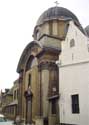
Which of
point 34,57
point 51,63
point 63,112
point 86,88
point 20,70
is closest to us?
point 86,88

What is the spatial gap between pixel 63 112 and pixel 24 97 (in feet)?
36.7

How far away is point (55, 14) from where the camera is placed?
1347 inches

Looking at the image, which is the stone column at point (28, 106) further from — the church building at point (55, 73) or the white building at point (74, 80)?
the white building at point (74, 80)

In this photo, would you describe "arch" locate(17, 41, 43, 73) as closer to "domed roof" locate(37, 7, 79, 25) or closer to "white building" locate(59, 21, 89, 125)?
"domed roof" locate(37, 7, 79, 25)

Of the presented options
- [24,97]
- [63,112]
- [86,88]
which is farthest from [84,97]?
[24,97]

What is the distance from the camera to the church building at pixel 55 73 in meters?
21.5

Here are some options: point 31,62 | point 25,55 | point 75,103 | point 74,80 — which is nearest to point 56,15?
point 25,55

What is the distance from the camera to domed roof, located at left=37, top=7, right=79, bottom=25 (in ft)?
112

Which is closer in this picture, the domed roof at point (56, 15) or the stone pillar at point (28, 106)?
the stone pillar at point (28, 106)

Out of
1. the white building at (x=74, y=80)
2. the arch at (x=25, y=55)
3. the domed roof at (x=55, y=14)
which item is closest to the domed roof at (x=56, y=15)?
the domed roof at (x=55, y=14)

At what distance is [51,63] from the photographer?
28.2 metres

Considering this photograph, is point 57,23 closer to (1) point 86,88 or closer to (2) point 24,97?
(2) point 24,97

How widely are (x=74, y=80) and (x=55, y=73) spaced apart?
6.29m

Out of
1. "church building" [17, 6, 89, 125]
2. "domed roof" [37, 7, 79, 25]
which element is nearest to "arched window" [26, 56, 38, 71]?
"church building" [17, 6, 89, 125]
